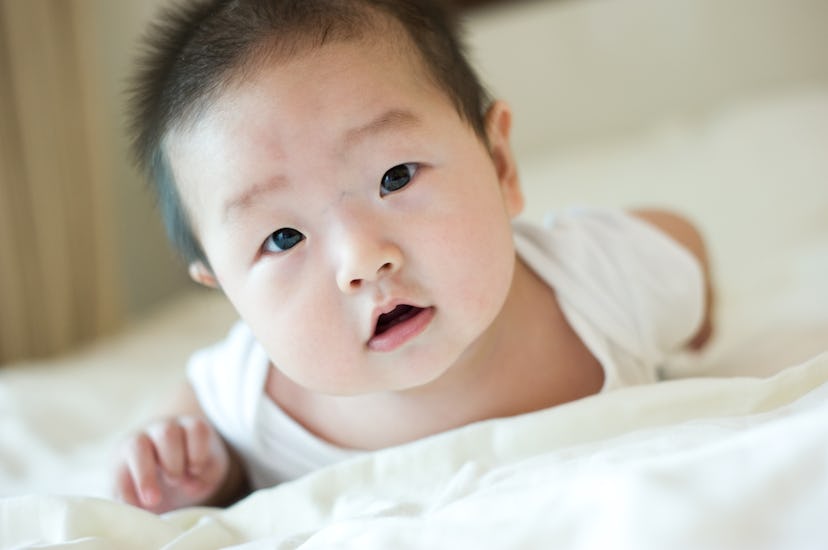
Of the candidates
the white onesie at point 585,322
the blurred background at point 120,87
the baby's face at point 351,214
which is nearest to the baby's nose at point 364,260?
the baby's face at point 351,214

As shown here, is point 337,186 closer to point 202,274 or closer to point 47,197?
point 202,274

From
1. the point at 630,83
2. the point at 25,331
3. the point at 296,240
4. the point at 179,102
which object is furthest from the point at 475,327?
the point at 630,83

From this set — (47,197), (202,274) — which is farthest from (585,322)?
(47,197)

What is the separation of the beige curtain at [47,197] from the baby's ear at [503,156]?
1.38 meters

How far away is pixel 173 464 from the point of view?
0.97 m

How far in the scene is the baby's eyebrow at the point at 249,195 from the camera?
29.9 inches

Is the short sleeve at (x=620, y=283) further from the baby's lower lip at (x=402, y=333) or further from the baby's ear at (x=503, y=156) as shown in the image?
the baby's lower lip at (x=402, y=333)

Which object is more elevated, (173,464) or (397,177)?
(397,177)

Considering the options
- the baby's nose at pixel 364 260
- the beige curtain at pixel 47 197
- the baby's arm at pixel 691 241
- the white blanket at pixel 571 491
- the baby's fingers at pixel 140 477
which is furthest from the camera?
the beige curtain at pixel 47 197

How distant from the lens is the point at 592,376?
99cm

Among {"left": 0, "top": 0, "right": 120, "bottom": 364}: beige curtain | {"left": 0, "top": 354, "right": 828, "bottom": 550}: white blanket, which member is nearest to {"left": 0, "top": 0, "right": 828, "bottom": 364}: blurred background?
{"left": 0, "top": 0, "right": 120, "bottom": 364}: beige curtain

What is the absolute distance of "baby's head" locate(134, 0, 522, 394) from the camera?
75cm

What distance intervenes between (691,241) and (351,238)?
0.63m

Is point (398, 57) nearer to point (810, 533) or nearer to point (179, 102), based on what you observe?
point (179, 102)
